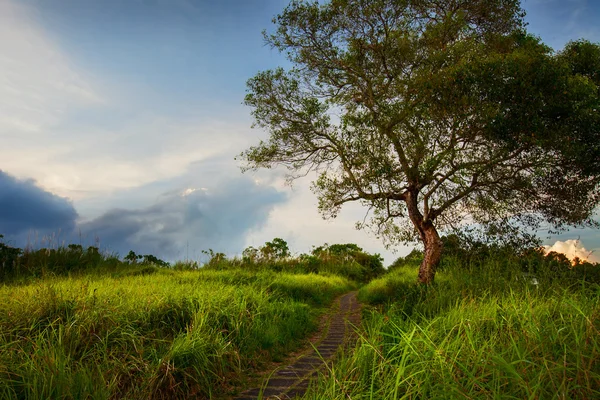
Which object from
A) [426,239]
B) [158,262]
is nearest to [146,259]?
[158,262]

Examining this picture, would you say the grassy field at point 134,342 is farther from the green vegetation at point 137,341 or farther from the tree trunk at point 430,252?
the tree trunk at point 430,252

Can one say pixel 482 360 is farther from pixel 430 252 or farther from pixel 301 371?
pixel 430 252

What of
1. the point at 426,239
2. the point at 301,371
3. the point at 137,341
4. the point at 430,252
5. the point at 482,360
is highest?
the point at 426,239

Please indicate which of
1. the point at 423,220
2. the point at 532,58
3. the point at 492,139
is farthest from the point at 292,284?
the point at 532,58

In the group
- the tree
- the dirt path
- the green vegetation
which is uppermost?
the tree

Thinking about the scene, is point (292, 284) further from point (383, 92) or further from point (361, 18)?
point (361, 18)

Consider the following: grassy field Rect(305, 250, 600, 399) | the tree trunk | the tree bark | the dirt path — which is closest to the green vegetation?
the dirt path

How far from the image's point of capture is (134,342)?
6129 mm

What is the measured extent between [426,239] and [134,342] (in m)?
11.8

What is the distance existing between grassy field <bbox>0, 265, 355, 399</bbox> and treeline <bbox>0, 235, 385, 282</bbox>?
3014mm

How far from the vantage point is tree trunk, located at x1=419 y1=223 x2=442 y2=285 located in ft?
49.1

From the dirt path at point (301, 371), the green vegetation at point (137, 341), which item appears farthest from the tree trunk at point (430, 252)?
the green vegetation at point (137, 341)

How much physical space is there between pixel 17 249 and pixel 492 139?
17.8 meters

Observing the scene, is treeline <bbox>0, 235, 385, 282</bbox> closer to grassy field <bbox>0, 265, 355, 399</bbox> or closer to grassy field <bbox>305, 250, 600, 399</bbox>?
grassy field <bbox>0, 265, 355, 399</bbox>
